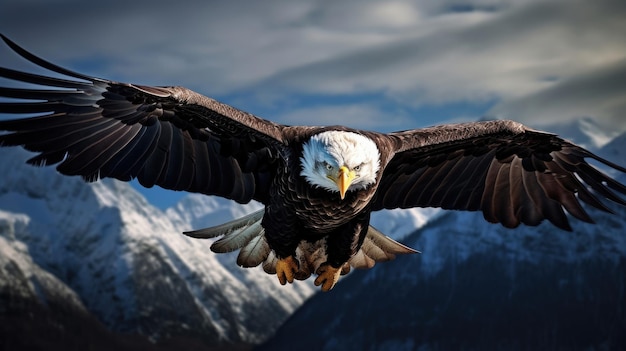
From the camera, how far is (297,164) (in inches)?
269

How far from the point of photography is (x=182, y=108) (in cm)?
752

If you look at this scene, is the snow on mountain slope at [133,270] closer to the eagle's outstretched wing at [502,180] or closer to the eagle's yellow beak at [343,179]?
the eagle's outstretched wing at [502,180]

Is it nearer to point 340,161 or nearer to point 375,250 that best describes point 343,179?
point 340,161

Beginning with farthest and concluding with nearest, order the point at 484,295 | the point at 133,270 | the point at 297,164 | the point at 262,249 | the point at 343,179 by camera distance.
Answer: the point at 133,270 → the point at 484,295 → the point at 262,249 → the point at 297,164 → the point at 343,179

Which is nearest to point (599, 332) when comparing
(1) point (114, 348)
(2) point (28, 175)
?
(1) point (114, 348)

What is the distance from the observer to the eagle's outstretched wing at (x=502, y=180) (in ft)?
27.7

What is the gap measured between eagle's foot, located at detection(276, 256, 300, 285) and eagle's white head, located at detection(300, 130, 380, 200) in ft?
5.44

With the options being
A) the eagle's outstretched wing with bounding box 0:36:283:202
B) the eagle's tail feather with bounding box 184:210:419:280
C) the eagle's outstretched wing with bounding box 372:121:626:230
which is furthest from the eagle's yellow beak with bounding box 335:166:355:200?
the eagle's outstretched wing with bounding box 372:121:626:230

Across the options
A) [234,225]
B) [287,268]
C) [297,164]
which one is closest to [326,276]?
[287,268]

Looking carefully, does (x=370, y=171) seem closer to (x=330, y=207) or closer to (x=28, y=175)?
(x=330, y=207)

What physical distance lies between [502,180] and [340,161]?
2.99m

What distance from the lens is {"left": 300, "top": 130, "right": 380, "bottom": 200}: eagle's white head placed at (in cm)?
634

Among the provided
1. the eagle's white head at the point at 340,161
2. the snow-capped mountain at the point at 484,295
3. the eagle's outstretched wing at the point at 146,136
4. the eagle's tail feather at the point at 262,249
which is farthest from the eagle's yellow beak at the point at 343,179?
the snow-capped mountain at the point at 484,295

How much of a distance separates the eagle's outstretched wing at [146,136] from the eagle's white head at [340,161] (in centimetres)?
54
